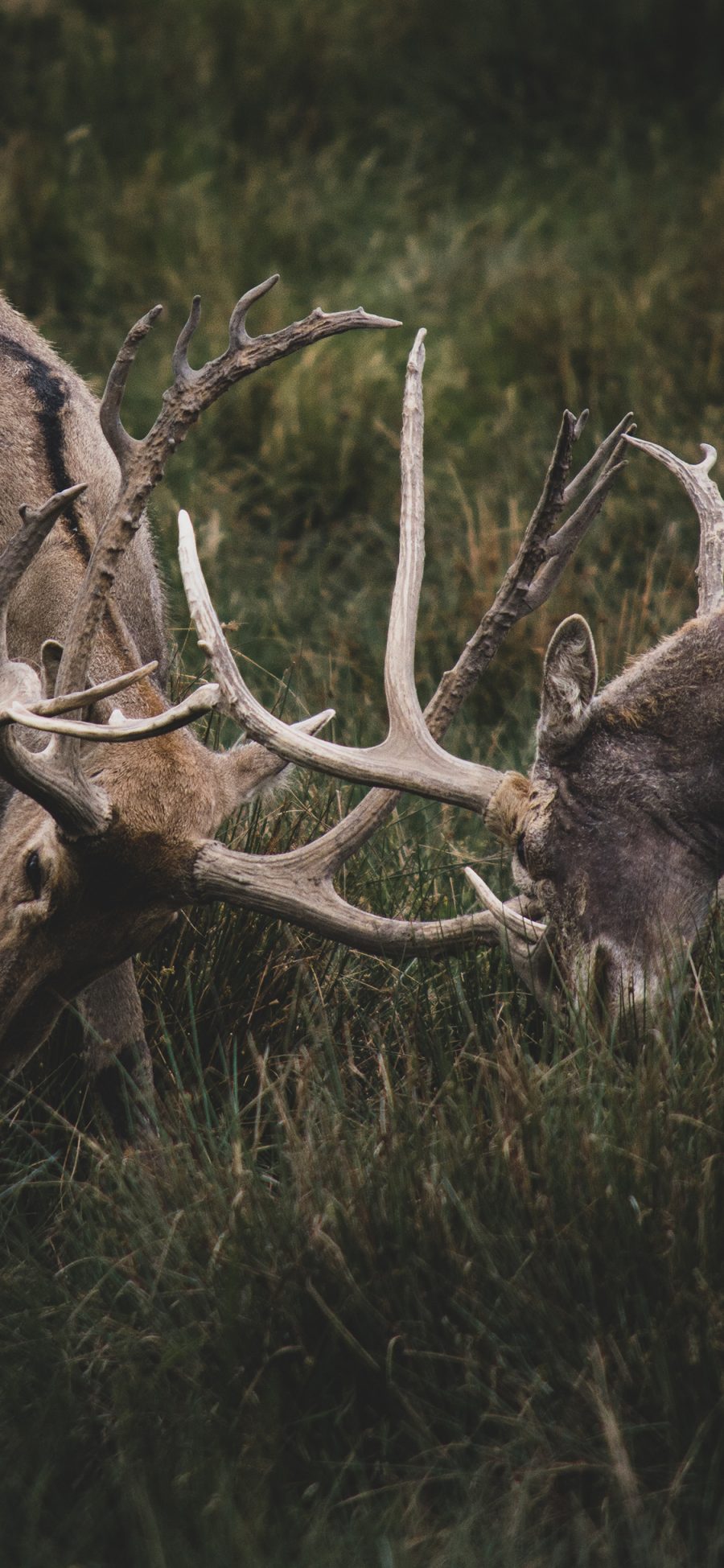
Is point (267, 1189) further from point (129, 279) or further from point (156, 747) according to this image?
point (129, 279)

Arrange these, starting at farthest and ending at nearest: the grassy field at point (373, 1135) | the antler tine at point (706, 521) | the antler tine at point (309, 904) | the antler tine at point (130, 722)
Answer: the antler tine at point (706, 521) → the antler tine at point (309, 904) → the antler tine at point (130, 722) → the grassy field at point (373, 1135)

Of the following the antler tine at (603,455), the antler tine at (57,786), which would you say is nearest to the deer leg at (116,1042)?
the antler tine at (57,786)

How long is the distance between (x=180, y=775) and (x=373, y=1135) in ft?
2.84

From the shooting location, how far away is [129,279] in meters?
8.83

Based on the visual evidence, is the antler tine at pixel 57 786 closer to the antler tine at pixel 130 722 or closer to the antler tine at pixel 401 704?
the antler tine at pixel 130 722

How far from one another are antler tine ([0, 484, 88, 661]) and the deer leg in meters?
0.94

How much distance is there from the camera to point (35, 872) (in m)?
3.61

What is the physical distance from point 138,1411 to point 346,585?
4733 mm

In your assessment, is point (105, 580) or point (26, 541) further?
point (105, 580)

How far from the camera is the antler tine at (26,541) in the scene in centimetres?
333

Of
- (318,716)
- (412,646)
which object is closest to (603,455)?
(412,646)

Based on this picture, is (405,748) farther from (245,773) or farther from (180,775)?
(180,775)

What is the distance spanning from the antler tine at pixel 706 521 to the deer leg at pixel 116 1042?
1.72 metres

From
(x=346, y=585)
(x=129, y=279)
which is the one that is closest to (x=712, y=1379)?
(x=346, y=585)
